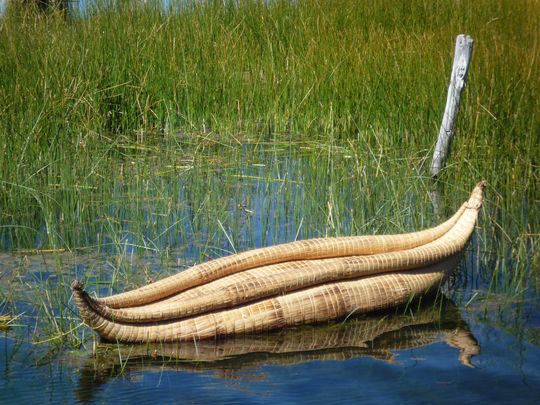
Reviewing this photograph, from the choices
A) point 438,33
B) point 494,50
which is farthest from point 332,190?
point 438,33

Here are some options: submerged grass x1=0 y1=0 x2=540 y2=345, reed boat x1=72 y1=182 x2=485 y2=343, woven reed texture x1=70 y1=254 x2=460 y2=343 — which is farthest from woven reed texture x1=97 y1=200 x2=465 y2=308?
submerged grass x1=0 y1=0 x2=540 y2=345

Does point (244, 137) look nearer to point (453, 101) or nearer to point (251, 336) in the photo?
point (453, 101)

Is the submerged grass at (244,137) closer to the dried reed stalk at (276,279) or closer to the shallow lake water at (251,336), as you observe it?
the shallow lake water at (251,336)

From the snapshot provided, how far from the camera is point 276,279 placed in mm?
4414

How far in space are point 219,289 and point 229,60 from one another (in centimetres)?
537

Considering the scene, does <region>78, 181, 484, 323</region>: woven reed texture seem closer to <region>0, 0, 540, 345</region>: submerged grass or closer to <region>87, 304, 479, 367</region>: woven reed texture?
<region>87, 304, 479, 367</region>: woven reed texture

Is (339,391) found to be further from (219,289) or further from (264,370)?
(219,289)

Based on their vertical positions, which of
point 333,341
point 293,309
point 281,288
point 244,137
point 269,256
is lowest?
point 333,341

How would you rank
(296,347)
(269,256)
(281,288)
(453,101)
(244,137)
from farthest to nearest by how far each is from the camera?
(244,137), (453,101), (269,256), (281,288), (296,347)

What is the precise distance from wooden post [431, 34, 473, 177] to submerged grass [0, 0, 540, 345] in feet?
0.31

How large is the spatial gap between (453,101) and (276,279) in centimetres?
313

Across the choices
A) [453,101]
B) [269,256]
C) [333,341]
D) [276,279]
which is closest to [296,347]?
[333,341]

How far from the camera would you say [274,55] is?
9875 millimetres

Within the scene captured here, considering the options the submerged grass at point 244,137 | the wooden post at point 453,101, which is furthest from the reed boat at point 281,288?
the wooden post at point 453,101
